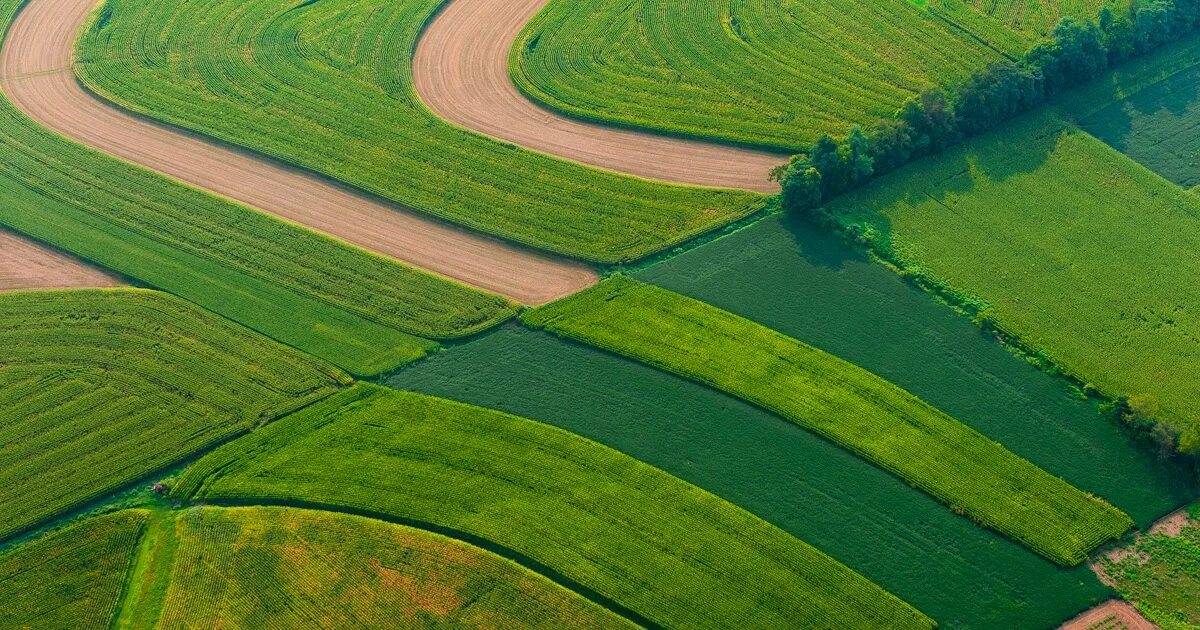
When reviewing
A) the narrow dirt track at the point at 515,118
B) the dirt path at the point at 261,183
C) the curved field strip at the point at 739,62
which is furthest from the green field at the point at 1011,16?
the dirt path at the point at 261,183

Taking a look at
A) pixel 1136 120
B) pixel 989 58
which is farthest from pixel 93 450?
pixel 1136 120

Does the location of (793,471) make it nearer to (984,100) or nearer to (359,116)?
(984,100)

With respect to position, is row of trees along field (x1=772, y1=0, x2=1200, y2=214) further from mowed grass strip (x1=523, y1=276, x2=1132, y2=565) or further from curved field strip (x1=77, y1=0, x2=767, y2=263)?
mowed grass strip (x1=523, y1=276, x2=1132, y2=565)

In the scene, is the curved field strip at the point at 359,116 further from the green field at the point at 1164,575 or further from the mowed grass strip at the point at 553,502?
the green field at the point at 1164,575

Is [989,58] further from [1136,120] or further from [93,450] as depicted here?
[93,450]

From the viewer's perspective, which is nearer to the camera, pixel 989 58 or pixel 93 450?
pixel 93 450

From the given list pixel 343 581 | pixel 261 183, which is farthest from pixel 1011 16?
pixel 343 581

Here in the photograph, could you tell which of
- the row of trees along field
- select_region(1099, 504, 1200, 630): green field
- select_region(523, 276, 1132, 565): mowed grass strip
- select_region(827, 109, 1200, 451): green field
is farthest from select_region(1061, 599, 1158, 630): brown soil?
the row of trees along field
